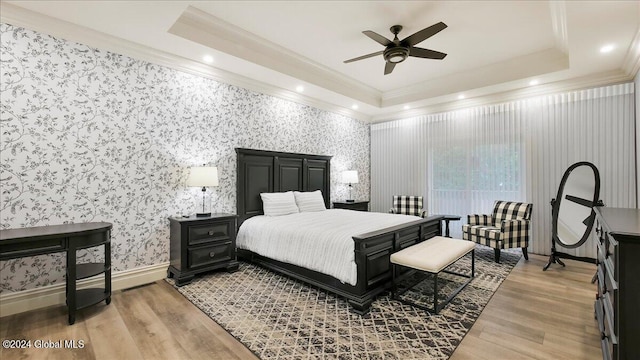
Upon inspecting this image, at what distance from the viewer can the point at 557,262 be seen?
397 centimetres

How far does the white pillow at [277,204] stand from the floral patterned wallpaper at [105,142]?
49 cm

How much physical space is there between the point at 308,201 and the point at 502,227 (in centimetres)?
294

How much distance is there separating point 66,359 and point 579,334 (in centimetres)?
378

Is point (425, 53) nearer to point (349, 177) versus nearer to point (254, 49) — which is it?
point (254, 49)

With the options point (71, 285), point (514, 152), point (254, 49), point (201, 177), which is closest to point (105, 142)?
point (201, 177)

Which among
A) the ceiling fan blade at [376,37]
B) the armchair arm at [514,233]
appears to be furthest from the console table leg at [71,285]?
the armchair arm at [514,233]

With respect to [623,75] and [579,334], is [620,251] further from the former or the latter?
[623,75]

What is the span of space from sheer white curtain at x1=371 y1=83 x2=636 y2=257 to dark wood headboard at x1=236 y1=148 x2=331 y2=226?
1.87 m

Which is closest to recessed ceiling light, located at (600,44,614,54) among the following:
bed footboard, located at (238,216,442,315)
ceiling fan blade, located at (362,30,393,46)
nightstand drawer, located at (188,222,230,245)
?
ceiling fan blade, located at (362,30,393,46)

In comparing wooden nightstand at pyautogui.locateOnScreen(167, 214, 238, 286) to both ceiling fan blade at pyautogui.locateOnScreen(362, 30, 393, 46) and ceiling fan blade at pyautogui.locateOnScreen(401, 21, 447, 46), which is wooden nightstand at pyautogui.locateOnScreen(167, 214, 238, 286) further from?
ceiling fan blade at pyautogui.locateOnScreen(401, 21, 447, 46)

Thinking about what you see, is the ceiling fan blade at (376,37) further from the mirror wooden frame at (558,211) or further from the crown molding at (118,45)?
the mirror wooden frame at (558,211)

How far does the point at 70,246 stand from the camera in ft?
8.02

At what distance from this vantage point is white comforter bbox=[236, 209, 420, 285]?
271 centimetres

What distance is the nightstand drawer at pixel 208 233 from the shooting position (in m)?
3.35
